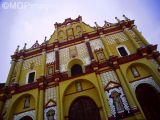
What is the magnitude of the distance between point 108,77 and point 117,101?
7.29 ft

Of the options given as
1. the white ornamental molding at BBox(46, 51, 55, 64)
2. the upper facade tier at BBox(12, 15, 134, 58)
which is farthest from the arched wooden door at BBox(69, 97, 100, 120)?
the upper facade tier at BBox(12, 15, 134, 58)

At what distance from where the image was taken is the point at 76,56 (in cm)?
1670

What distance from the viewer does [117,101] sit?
41.1ft

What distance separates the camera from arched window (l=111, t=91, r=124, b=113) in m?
12.1

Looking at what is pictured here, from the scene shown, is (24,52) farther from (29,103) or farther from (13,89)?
(29,103)

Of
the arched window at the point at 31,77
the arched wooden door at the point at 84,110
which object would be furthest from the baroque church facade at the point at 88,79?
the arched window at the point at 31,77

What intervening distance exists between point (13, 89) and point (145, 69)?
11.4 meters

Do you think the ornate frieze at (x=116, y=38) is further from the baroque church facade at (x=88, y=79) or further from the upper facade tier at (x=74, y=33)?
the upper facade tier at (x=74, y=33)

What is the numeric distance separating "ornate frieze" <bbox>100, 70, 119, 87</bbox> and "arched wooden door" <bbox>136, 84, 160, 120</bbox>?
6.28ft

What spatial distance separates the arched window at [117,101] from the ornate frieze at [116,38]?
232 inches

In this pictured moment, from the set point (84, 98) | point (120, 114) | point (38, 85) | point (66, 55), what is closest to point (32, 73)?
point (38, 85)

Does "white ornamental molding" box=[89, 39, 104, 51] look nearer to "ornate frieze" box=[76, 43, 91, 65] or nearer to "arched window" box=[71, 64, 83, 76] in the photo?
"ornate frieze" box=[76, 43, 91, 65]

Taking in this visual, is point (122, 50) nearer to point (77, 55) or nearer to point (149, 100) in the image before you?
point (77, 55)

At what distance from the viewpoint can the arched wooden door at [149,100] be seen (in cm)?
1181
